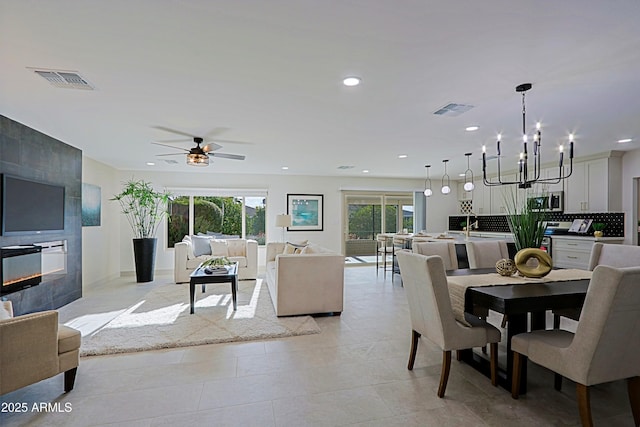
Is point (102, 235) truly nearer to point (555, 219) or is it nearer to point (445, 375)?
point (445, 375)

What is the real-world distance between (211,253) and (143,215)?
1.77m

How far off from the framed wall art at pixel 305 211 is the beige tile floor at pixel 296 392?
5.07 metres

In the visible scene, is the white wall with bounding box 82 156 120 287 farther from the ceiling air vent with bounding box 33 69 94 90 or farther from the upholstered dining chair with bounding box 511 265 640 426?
the upholstered dining chair with bounding box 511 265 640 426

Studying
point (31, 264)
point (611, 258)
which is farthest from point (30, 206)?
point (611, 258)

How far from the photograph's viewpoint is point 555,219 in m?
6.74

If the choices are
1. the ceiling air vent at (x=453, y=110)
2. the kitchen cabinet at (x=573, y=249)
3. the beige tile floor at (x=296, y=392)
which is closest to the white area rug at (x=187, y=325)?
the beige tile floor at (x=296, y=392)

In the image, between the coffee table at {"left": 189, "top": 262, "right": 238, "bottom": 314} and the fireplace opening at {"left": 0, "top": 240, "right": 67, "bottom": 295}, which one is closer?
the fireplace opening at {"left": 0, "top": 240, "right": 67, "bottom": 295}

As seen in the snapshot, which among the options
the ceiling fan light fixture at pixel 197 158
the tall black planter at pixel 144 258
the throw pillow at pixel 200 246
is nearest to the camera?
the ceiling fan light fixture at pixel 197 158

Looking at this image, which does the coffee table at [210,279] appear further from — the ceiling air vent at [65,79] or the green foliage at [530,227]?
the green foliage at [530,227]

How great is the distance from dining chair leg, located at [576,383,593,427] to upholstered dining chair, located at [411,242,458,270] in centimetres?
199

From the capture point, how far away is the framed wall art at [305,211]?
8.43m

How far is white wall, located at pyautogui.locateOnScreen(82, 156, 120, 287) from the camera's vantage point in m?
5.86

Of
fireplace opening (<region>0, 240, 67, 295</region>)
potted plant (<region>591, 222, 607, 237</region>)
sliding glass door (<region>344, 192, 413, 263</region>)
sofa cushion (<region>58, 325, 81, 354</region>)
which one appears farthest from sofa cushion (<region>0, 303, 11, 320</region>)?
potted plant (<region>591, 222, 607, 237</region>)

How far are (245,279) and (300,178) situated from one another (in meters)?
3.05
